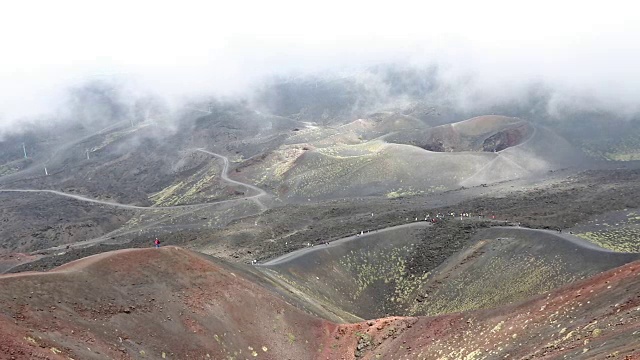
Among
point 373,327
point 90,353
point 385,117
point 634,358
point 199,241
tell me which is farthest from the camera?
point 385,117

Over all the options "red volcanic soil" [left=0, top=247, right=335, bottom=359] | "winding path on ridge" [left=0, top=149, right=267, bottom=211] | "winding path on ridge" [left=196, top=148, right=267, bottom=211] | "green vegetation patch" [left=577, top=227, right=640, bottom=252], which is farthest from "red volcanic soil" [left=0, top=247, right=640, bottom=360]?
"winding path on ridge" [left=0, top=149, right=267, bottom=211]

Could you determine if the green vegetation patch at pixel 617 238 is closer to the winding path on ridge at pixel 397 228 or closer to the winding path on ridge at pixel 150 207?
the winding path on ridge at pixel 397 228

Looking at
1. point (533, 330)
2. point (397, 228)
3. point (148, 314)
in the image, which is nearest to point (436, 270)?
point (397, 228)

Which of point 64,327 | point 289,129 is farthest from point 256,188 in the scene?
point 64,327

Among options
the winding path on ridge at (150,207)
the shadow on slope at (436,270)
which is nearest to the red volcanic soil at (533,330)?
the shadow on slope at (436,270)

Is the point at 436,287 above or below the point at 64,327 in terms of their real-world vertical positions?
below

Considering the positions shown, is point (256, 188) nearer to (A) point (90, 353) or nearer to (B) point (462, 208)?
(B) point (462, 208)
